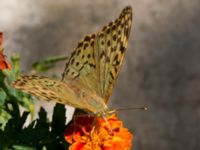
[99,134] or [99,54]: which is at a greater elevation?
[99,54]

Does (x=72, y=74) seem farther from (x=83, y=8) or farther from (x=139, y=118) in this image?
(x=83, y=8)

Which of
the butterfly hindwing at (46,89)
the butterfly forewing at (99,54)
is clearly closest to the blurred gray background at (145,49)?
the butterfly forewing at (99,54)

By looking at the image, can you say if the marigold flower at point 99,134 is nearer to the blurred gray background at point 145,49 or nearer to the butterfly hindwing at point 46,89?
the butterfly hindwing at point 46,89

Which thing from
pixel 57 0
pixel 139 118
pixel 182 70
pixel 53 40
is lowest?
pixel 139 118

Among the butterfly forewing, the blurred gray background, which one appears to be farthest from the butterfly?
the blurred gray background

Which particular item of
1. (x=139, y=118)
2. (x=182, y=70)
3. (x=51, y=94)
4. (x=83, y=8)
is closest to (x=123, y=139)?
(x=51, y=94)

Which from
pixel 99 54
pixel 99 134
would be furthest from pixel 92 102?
pixel 99 54

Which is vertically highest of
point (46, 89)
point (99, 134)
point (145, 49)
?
point (145, 49)

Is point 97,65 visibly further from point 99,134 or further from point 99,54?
point 99,134
